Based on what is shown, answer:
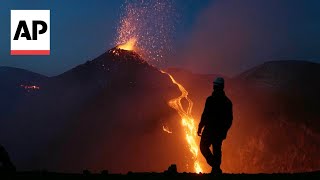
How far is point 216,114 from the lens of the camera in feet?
52.1

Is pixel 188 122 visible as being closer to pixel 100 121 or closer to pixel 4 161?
pixel 100 121

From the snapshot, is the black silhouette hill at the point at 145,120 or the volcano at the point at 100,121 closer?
the black silhouette hill at the point at 145,120

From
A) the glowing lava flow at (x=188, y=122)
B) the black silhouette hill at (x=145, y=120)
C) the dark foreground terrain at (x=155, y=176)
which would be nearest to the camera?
the dark foreground terrain at (x=155, y=176)

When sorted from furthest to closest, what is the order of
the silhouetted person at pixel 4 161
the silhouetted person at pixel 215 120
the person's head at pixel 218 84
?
the silhouetted person at pixel 4 161
the silhouetted person at pixel 215 120
the person's head at pixel 218 84

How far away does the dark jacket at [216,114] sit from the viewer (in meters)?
15.8

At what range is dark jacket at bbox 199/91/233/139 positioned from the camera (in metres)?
15.8

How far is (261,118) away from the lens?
128750 mm

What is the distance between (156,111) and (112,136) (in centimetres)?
1485

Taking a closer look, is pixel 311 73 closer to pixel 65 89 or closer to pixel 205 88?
pixel 205 88

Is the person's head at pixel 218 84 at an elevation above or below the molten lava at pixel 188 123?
above

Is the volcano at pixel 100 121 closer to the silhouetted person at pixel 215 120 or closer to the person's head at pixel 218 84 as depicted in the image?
the silhouetted person at pixel 215 120

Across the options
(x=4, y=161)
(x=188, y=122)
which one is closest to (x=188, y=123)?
(x=188, y=122)

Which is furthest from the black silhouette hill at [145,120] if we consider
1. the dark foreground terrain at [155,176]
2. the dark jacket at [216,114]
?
the dark jacket at [216,114]

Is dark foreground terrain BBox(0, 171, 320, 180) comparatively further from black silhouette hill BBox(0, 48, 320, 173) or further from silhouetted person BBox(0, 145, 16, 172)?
black silhouette hill BBox(0, 48, 320, 173)
